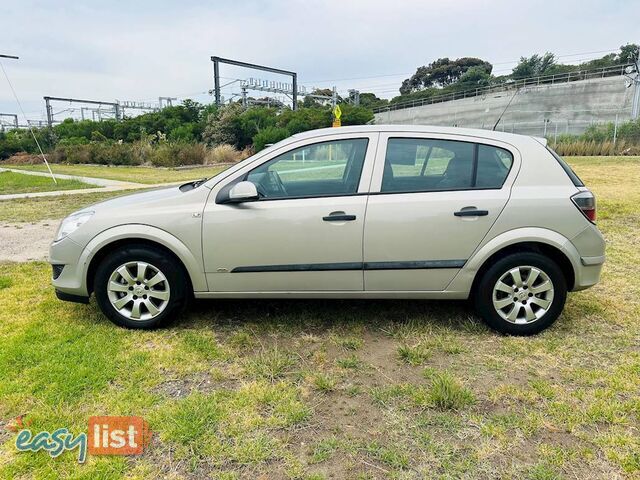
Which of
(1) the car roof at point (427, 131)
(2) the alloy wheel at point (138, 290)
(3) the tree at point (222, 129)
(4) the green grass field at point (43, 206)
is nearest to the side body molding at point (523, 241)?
(1) the car roof at point (427, 131)

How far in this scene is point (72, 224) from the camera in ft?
12.4

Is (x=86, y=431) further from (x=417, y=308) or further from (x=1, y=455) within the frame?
(x=417, y=308)

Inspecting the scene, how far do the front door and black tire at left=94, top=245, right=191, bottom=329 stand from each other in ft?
0.86

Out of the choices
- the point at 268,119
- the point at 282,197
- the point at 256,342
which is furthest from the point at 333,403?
the point at 268,119

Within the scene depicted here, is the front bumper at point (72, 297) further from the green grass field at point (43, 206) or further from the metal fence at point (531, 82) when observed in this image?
the metal fence at point (531, 82)

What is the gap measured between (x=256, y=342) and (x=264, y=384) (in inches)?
25.4

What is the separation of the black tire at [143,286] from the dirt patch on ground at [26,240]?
2926 mm

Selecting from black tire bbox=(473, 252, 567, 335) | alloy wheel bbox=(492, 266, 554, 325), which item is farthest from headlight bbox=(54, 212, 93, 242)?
alloy wheel bbox=(492, 266, 554, 325)

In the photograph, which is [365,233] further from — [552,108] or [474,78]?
[474,78]

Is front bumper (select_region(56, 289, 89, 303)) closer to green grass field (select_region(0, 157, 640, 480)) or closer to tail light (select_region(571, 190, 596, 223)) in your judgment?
green grass field (select_region(0, 157, 640, 480))

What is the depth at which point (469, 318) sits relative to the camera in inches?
159

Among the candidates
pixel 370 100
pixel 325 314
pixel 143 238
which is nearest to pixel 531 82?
pixel 370 100

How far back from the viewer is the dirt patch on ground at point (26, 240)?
6137mm

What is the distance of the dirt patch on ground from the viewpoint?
614 cm
